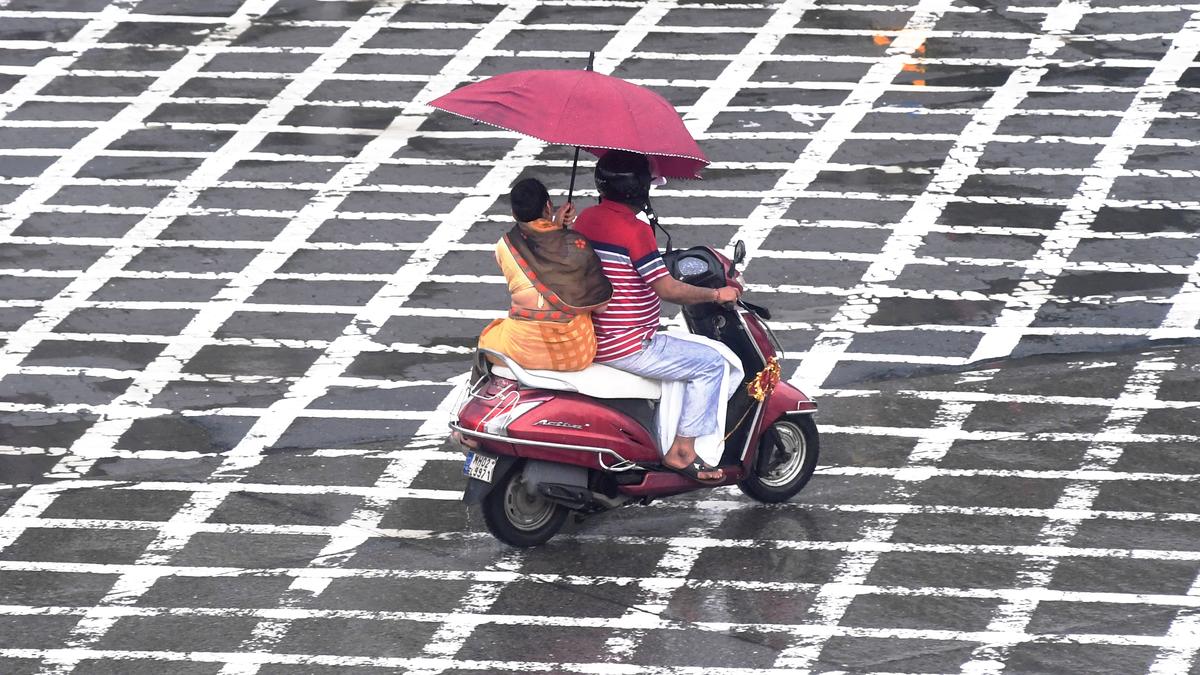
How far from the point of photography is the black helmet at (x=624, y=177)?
8156mm

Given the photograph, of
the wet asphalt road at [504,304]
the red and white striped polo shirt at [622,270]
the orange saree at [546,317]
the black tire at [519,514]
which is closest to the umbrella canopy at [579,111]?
the red and white striped polo shirt at [622,270]

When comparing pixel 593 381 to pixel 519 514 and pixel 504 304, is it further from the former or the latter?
pixel 504 304

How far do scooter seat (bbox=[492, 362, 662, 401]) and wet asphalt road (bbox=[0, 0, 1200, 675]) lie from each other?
2.14 feet

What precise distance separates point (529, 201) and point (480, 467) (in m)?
1.12

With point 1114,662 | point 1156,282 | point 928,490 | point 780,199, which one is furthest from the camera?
point 780,199

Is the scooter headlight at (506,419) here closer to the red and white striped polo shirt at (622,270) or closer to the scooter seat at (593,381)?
the scooter seat at (593,381)

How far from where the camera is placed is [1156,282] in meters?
11.6

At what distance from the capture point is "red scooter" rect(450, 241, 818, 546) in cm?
811

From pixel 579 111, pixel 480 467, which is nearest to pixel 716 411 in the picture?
pixel 480 467

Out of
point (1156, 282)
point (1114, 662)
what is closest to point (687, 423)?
point (1114, 662)

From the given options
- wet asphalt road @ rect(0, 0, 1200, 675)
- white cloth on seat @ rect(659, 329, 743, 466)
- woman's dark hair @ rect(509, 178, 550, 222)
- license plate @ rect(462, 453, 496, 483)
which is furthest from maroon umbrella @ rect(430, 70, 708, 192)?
wet asphalt road @ rect(0, 0, 1200, 675)

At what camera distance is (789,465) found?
29.1 ft

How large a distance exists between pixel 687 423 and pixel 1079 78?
7851 millimetres

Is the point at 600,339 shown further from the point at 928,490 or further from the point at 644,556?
the point at 928,490
